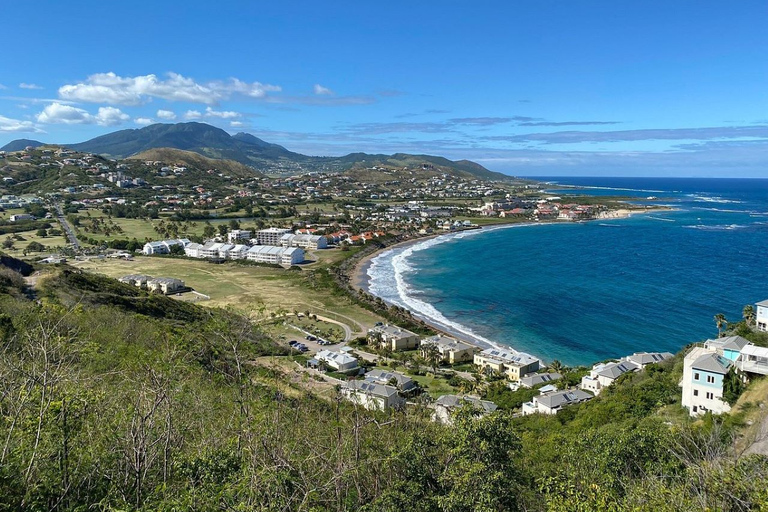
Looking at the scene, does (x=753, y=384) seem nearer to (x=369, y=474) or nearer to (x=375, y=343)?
(x=369, y=474)

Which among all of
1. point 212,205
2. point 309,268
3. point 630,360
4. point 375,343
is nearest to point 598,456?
point 630,360

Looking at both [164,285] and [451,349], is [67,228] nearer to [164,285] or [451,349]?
[164,285]

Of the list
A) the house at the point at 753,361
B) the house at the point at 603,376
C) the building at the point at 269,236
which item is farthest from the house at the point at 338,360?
the building at the point at 269,236

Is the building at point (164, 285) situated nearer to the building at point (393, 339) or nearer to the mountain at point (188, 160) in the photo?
the building at point (393, 339)

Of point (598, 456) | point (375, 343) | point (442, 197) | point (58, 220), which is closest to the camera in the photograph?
point (598, 456)

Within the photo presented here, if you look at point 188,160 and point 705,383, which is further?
point 188,160

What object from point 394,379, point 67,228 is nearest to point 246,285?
point 394,379

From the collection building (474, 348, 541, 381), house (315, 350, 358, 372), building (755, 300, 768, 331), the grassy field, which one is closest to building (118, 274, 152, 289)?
the grassy field
